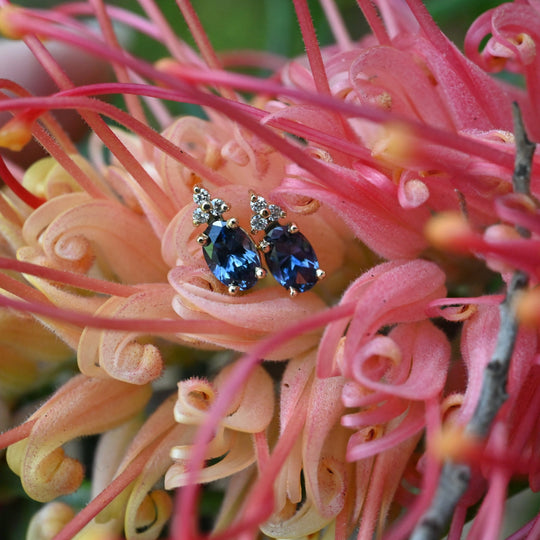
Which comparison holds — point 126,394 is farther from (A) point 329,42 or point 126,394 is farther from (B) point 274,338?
(A) point 329,42

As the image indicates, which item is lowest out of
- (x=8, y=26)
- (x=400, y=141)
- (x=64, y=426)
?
(x=64, y=426)

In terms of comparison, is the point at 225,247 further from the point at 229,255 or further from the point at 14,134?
the point at 14,134

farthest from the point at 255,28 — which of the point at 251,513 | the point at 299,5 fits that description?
the point at 251,513

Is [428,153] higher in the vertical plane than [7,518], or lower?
higher

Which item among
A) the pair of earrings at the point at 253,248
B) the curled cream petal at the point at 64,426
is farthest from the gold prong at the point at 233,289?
the curled cream petal at the point at 64,426

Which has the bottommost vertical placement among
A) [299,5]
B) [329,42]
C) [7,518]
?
[7,518]

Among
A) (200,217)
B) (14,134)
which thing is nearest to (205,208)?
(200,217)
